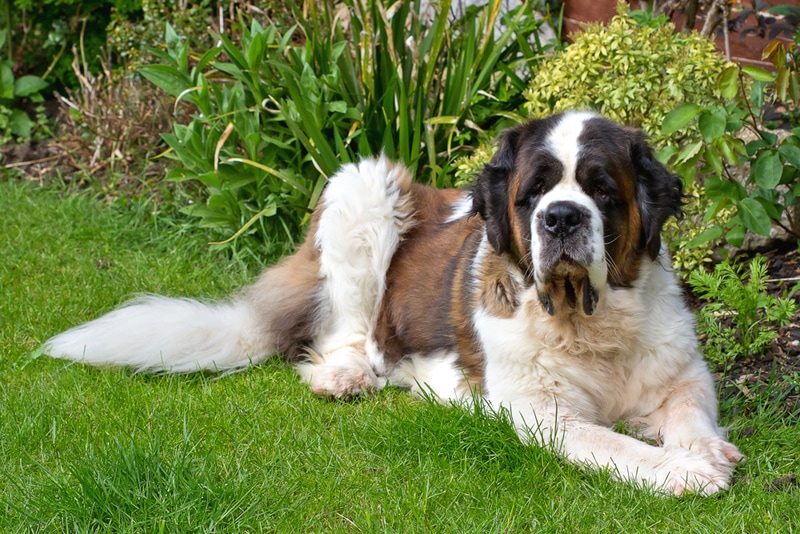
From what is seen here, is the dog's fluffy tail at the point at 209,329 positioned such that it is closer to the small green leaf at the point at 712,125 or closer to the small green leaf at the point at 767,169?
the small green leaf at the point at 712,125

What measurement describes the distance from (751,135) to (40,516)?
369 cm

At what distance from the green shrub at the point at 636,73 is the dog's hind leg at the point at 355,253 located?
1.07 m

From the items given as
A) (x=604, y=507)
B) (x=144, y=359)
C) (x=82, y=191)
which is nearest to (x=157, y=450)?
(x=144, y=359)

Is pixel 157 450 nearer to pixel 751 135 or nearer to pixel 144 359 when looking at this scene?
pixel 144 359

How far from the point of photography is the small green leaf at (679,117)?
3.80 m

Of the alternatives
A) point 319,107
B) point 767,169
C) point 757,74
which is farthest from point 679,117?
point 319,107

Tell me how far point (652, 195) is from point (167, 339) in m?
2.10

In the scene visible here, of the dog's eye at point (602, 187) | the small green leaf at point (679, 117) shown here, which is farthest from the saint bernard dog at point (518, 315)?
the small green leaf at point (679, 117)

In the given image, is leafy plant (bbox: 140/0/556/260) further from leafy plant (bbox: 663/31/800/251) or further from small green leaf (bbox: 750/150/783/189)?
small green leaf (bbox: 750/150/783/189)

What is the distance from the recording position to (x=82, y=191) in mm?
6570

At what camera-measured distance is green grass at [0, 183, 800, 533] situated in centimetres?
275

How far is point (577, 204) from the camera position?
3.03 meters

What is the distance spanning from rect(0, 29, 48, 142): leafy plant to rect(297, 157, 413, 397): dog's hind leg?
3.96 metres

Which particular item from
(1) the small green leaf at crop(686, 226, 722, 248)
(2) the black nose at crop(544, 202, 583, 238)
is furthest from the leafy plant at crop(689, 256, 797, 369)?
(2) the black nose at crop(544, 202, 583, 238)
